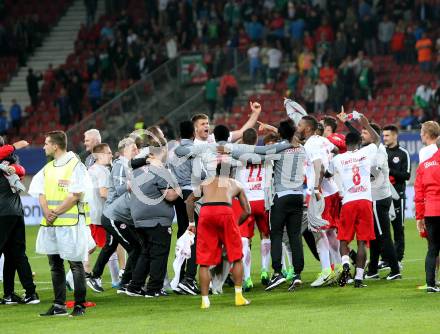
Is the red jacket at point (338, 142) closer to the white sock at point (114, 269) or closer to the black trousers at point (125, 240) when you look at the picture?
the black trousers at point (125, 240)

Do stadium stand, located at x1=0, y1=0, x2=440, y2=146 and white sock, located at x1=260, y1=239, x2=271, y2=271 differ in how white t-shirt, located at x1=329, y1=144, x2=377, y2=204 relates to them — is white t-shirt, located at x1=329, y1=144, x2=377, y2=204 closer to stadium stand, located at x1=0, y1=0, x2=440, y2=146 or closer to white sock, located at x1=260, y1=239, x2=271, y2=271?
white sock, located at x1=260, y1=239, x2=271, y2=271

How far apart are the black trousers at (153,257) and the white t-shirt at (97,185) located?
176 centimetres

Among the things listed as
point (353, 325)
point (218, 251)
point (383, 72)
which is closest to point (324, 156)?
point (218, 251)

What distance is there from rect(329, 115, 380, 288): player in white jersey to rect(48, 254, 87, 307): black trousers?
3.76 metres

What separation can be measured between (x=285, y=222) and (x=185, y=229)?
1.41 meters

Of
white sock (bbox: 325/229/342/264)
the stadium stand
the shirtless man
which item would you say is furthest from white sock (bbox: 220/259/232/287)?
the stadium stand

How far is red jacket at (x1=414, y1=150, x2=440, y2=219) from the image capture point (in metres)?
13.4

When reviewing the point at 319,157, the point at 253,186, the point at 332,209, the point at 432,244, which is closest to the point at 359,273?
the point at 432,244

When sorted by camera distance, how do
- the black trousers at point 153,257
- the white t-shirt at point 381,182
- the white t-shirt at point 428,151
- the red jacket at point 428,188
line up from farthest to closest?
the white t-shirt at point 381,182
the white t-shirt at point 428,151
the black trousers at point 153,257
the red jacket at point 428,188

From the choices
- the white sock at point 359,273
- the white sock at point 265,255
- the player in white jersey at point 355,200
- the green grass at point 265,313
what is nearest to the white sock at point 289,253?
the white sock at point 265,255

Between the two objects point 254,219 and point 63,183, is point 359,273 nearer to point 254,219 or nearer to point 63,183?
point 254,219

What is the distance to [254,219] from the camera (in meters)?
15.4

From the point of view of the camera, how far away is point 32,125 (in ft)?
123

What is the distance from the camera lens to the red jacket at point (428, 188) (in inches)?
528
